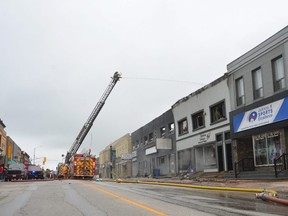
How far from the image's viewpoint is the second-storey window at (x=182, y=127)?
37344 millimetres

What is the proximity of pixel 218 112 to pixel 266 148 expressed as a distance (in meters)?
7.08

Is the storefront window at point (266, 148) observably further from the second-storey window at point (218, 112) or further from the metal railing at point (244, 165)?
the second-storey window at point (218, 112)

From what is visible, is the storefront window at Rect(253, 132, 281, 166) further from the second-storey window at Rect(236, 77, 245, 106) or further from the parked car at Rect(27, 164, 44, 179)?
the parked car at Rect(27, 164, 44, 179)

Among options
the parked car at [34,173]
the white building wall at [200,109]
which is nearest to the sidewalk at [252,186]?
the white building wall at [200,109]

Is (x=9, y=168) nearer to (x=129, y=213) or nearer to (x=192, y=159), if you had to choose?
(x=192, y=159)

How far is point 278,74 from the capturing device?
77.7 ft

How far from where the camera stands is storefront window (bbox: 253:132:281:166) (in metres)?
23.5

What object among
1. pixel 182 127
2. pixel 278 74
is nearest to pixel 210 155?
pixel 182 127

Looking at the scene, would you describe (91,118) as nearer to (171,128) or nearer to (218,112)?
(171,128)

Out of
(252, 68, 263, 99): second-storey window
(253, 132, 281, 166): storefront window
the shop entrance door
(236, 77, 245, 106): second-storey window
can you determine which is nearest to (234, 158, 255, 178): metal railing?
(253, 132, 281, 166): storefront window

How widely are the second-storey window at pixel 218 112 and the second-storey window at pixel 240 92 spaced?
2201mm

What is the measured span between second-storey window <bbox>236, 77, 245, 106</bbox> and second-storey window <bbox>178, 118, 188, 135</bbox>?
32.2 feet

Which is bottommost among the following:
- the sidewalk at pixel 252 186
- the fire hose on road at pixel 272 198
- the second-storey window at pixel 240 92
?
the fire hose on road at pixel 272 198

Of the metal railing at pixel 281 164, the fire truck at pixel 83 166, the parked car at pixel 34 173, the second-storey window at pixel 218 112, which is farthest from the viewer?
the parked car at pixel 34 173
